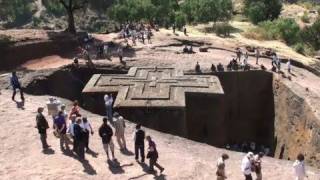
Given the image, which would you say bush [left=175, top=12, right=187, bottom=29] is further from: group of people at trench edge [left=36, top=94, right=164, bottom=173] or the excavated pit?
group of people at trench edge [left=36, top=94, right=164, bottom=173]

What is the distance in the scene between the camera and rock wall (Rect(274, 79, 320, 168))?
1991cm

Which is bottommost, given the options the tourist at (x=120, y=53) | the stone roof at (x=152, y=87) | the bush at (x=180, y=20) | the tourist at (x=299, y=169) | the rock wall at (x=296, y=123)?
the rock wall at (x=296, y=123)

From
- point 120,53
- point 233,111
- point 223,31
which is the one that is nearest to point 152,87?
point 233,111

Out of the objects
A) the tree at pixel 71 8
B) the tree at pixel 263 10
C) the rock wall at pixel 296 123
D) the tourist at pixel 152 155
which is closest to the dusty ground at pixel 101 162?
the tourist at pixel 152 155

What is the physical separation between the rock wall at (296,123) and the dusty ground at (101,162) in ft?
17.5

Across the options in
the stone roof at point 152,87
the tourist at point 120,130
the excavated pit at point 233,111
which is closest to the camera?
the tourist at point 120,130

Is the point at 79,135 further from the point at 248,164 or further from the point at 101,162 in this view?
the point at 248,164

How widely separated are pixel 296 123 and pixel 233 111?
5060 mm

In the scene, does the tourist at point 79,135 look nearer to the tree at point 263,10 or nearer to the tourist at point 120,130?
the tourist at point 120,130

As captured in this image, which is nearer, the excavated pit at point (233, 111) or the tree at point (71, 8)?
the excavated pit at point (233, 111)

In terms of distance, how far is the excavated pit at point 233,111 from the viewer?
19.5m

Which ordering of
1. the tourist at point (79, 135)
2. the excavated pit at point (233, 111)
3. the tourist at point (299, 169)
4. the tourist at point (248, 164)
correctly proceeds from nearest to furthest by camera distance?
the tourist at point (248, 164), the tourist at point (299, 169), the tourist at point (79, 135), the excavated pit at point (233, 111)

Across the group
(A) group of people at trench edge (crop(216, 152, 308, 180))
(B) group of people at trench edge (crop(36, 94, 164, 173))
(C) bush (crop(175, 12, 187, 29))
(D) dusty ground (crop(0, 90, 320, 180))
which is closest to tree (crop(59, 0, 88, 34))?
(C) bush (crop(175, 12, 187, 29))

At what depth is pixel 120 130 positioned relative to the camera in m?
14.5
